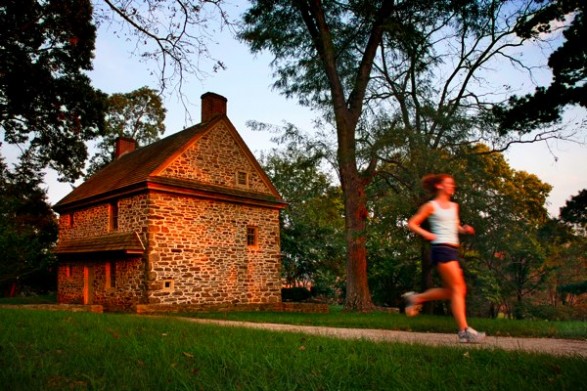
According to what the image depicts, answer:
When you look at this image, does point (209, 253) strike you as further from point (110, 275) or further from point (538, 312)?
point (538, 312)

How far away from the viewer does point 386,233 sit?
45.1ft

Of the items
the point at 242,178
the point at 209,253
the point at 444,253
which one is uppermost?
the point at 242,178

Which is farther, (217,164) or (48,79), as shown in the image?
(217,164)

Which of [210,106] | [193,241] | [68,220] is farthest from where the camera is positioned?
[68,220]

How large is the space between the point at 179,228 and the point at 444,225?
567 inches

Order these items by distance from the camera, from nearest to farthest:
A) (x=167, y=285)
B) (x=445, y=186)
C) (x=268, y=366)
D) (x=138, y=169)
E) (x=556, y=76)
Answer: (x=268, y=366)
(x=445, y=186)
(x=556, y=76)
(x=167, y=285)
(x=138, y=169)

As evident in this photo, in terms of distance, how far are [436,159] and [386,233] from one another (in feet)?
8.94

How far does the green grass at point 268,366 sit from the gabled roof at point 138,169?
1346 centimetres

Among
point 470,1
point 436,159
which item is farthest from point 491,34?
point 436,159

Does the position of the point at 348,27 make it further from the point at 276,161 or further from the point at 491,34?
the point at 276,161

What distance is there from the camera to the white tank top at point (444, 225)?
4914mm

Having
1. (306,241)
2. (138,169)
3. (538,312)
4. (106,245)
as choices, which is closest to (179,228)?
(106,245)

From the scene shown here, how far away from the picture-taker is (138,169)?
63.4 feet

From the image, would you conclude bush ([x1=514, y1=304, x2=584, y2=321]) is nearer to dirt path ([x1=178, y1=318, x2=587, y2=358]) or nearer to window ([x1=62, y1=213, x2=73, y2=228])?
dirt path ([x1=178, y1=318, x2=587, y2=358])
